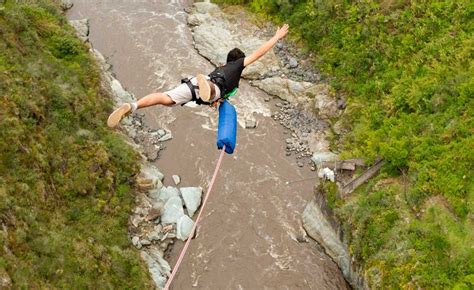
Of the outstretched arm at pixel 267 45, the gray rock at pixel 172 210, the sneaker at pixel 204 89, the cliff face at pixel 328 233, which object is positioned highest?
the outstretched arm at pixel 267 45

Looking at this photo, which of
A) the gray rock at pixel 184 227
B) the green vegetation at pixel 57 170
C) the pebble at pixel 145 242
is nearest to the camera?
the green vegetation at pixel 57 170

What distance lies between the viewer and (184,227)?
1393 centimetres

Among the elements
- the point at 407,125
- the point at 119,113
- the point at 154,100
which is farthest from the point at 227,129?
the point at 407,125

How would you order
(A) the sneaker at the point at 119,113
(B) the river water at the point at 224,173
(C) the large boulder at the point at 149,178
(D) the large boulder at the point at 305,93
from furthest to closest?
(D) the large boulder at the point at 305,93, (C) the large boulder at the point at 149,178, (B) the river water at the point at 224,173, (A) the sneaker at the point at 119,113

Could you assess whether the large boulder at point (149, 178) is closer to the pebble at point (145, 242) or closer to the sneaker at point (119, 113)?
the pebble at point (145, 242)

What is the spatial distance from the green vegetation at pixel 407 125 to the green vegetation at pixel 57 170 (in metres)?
5.91

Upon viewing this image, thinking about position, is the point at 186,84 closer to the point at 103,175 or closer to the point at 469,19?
the point at 103,175

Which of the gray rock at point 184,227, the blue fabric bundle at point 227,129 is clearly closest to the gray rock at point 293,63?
the gray rock at point 184,227

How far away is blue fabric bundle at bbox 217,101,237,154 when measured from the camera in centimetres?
791

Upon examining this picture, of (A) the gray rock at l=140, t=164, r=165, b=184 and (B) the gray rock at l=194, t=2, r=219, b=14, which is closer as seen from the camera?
(A) the gray rock at l=140, t=164, r=165, b=184

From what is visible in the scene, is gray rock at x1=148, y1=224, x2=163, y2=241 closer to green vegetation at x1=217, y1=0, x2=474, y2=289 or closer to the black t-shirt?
green vegetation at x1=217, y1=0, x2=474, y2=289

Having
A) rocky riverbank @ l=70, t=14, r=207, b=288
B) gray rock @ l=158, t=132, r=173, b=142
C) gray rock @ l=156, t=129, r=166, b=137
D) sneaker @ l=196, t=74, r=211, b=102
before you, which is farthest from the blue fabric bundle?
gray rock @ l=156, t=129, r=166, b=137

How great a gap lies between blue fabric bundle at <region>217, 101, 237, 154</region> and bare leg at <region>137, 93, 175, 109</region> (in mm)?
860

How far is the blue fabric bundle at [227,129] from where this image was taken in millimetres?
7906
